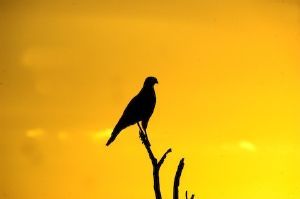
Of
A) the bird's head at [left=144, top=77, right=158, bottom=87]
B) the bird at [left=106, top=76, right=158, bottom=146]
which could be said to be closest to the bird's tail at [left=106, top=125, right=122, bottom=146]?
the bird at [left=106, top=76, right=158, bottom=146]

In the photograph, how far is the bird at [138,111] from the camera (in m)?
2.00

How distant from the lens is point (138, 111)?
79.4 inches

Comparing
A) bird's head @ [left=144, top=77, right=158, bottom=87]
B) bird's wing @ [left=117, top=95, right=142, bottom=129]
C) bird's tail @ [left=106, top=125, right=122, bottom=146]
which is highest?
bird's head @ [left=144, top=77, right=158, bottom=87]

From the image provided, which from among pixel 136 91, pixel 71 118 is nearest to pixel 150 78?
pixel 136 91

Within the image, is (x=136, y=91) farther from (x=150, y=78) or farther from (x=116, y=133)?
(x=116, y=133)

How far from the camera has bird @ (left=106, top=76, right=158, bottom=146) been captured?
6.57 feet

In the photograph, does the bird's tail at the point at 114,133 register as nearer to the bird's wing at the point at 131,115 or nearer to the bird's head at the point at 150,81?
the bird's wing at the point at 131,115

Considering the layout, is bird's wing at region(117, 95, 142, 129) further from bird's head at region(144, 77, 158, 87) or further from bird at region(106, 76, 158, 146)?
bird's head at region(144, 77, 158, 87)

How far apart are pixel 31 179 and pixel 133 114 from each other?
1.82ft

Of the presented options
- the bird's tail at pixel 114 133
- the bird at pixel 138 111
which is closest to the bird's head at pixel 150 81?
the bird at pixel 138 111

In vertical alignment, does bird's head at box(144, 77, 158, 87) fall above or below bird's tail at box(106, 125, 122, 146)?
above

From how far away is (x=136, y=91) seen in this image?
7.34 ft

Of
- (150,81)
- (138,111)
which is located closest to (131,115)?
(138,111)

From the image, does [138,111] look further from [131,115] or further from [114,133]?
[114,133]
